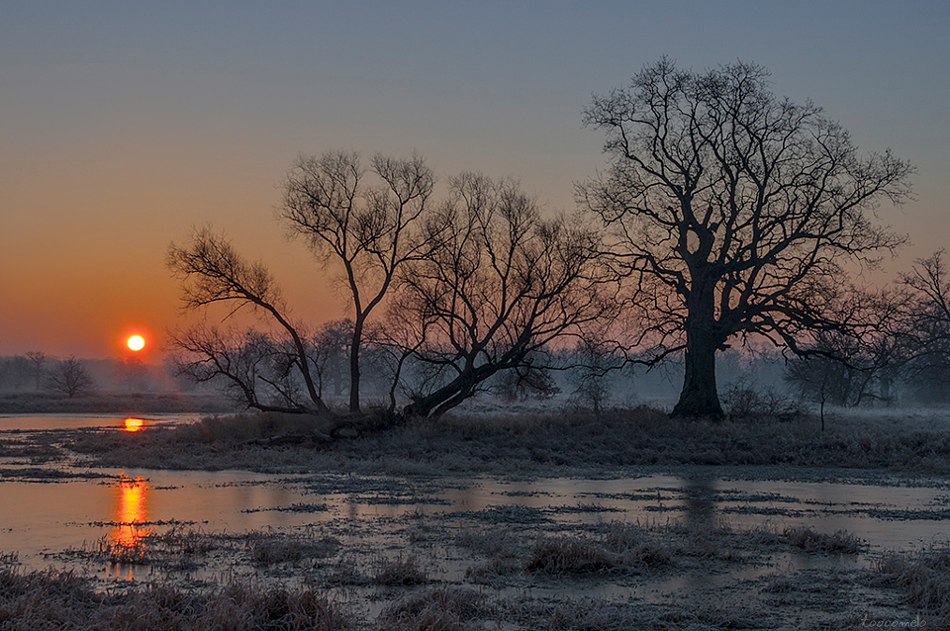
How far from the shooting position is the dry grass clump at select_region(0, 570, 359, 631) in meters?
8.00

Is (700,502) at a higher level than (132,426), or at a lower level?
lower

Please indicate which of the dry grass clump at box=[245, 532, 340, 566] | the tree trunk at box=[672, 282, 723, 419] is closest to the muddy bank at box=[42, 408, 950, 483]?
the tree trunk at box=[672, 282, 723, 419]

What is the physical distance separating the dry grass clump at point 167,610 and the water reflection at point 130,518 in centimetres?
260

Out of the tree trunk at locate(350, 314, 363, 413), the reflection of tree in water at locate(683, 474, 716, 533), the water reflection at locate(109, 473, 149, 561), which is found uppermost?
the tree trunk at locate(350, 314, 363, 413)

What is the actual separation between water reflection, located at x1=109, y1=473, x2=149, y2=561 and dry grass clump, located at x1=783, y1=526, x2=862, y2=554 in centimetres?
965

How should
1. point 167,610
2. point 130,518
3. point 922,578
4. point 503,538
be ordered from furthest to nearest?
point 130,518
point 503,538
point 922,578
point 167,610

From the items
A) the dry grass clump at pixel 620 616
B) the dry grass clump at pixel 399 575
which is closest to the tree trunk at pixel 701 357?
the dry grass clump at pixel 399 575

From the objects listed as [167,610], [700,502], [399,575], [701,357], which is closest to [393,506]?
[700,502]

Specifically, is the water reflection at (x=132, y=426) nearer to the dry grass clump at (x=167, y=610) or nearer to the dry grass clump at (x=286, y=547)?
the dry grass clump at (x=286, y=547)

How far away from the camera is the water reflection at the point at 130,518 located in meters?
12.1

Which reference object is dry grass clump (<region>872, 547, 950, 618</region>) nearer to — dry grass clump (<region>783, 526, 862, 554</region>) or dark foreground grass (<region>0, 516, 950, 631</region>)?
dark foreground grass (<region>0, 516, 950, 631</region>)

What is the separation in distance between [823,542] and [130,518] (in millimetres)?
11985

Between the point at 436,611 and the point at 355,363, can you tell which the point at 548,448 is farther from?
the point at 436,611

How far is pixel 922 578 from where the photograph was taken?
10.2 m
